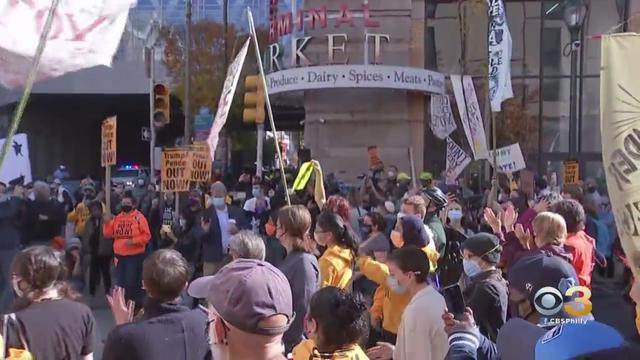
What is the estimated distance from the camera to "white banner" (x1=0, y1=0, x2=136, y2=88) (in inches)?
149

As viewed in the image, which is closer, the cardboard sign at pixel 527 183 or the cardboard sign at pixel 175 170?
the cardboard sign at pixel 527 183

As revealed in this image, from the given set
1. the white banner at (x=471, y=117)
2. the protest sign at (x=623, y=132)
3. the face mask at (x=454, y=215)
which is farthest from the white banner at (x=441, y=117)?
the protest sign at (x=623, y=132)

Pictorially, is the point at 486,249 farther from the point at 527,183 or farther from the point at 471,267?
the point at 527,183

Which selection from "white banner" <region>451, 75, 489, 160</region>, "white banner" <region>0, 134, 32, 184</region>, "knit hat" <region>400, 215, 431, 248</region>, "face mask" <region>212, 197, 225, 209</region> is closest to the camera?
"knit hat" <region>400, 215, 431, 248</region>

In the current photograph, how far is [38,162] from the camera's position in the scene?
4450cm

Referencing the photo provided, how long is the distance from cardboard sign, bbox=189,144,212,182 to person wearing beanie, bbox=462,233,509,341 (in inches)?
287

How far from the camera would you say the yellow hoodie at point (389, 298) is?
5.64 m

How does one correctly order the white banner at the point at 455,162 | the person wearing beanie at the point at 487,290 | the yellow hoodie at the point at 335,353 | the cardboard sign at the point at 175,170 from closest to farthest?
the yellow hoodie at the point at 335,353 → the person wearing beanie at the point at 487,290 → the cardboard sign at the point at 175,170 → the white banner at the point at 455,162

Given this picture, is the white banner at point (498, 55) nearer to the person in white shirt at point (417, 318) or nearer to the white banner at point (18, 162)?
the white banner at point (18, 162)

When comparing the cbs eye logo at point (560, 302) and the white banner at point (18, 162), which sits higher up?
the white banner at point (18, 162)

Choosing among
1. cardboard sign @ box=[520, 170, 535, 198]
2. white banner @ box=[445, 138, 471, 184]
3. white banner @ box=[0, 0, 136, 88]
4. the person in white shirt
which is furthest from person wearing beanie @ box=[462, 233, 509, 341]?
white banner @ box=[445, 138, 471, 184]

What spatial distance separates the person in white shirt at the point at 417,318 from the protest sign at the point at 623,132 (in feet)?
4.09

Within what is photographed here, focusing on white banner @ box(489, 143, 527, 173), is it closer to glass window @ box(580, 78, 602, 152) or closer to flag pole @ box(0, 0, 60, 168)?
glass window @ box(580, 78, 602, 152)

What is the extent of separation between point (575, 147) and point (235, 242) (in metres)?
19.5
